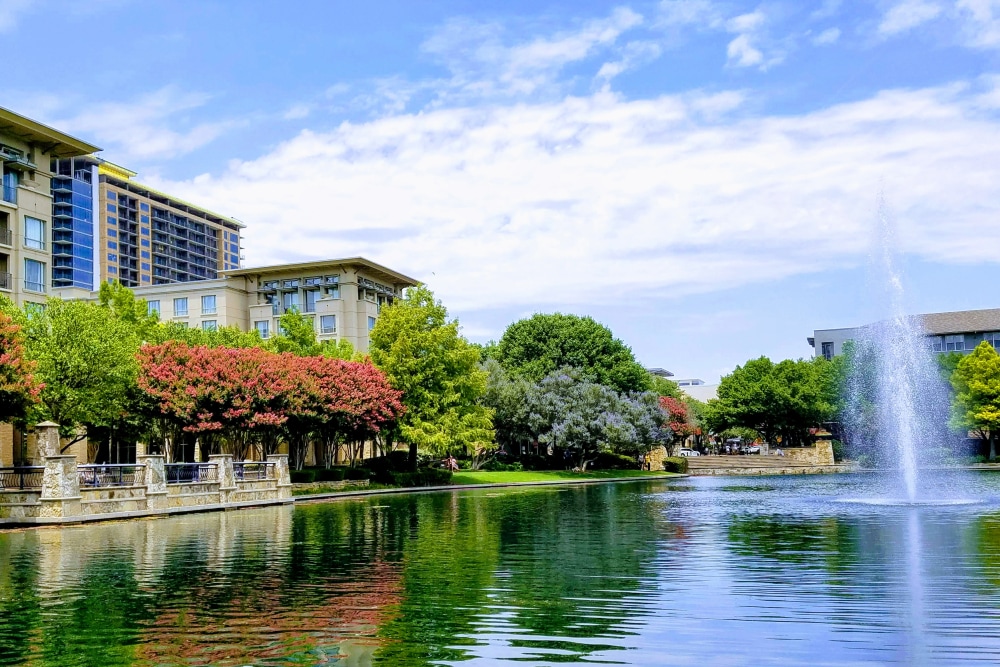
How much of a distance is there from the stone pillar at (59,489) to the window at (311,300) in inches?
2880

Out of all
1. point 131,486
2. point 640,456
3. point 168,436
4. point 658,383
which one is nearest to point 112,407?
point 168,436

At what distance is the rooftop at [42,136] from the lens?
55.9 metres

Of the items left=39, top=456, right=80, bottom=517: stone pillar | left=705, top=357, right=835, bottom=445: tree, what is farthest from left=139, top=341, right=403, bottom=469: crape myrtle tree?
left=705, top=357, right=835, bottom=445: tree

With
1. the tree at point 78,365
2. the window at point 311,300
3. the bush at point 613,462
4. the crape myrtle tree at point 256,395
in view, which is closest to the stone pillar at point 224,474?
the crape myrtle tree at point 256,395

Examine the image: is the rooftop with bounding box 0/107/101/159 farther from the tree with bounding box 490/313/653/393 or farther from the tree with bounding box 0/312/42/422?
the tree with bounding box 490/313/653/393

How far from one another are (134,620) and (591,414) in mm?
62310

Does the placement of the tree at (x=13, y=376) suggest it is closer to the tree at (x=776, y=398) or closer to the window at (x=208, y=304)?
the window at (x=208, y=304)

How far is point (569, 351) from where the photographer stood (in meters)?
88.1

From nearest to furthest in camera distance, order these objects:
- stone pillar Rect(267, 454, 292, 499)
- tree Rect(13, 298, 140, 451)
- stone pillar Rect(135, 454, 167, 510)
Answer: stone pillar Rect(135, 454, 167, 510) < tree Rect(13, 298, 140, 451) < stone pillar Rect(267, 454, 292, 499)

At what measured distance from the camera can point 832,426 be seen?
109 m

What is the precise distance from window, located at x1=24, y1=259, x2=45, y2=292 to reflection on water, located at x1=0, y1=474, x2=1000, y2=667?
3273cm

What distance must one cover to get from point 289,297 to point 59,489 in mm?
76661

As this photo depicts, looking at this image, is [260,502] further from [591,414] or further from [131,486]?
[591,414]

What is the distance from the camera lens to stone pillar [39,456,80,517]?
32469mm
